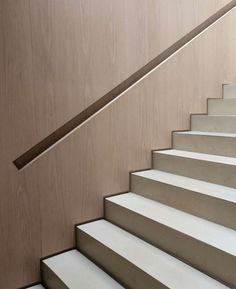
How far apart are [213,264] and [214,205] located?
0.36 meters

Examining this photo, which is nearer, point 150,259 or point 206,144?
point 150,259

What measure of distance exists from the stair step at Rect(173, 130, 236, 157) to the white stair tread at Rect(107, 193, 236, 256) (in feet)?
1.95

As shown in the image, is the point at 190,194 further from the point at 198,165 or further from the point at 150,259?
Answer: the point at 150,259

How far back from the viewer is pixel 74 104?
6.87 feet

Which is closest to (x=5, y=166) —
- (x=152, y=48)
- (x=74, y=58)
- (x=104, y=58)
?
(x=74, y=58)

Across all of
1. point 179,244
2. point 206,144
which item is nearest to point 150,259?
point 179,244

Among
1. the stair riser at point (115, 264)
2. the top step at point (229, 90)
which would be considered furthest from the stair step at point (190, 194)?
the top step at point (229, 90)

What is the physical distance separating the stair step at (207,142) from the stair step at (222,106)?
0.40 metres

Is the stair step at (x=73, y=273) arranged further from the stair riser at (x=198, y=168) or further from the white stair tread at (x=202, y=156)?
the white stair tread at (x=202, y=156)

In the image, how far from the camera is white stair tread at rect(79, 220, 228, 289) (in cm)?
141

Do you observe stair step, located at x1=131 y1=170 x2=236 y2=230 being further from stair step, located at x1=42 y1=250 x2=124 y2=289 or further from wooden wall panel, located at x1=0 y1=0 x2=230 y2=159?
wooden wall panel, located at x1=0 y1=0 x2=230 y2=159

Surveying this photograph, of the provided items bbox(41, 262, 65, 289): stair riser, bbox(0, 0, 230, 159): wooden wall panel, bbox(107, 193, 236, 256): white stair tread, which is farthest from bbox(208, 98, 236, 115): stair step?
bbox(41, 262, 65, 289): stair riser

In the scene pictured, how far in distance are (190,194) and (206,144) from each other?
2.01 ft

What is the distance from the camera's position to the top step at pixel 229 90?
114 inches
